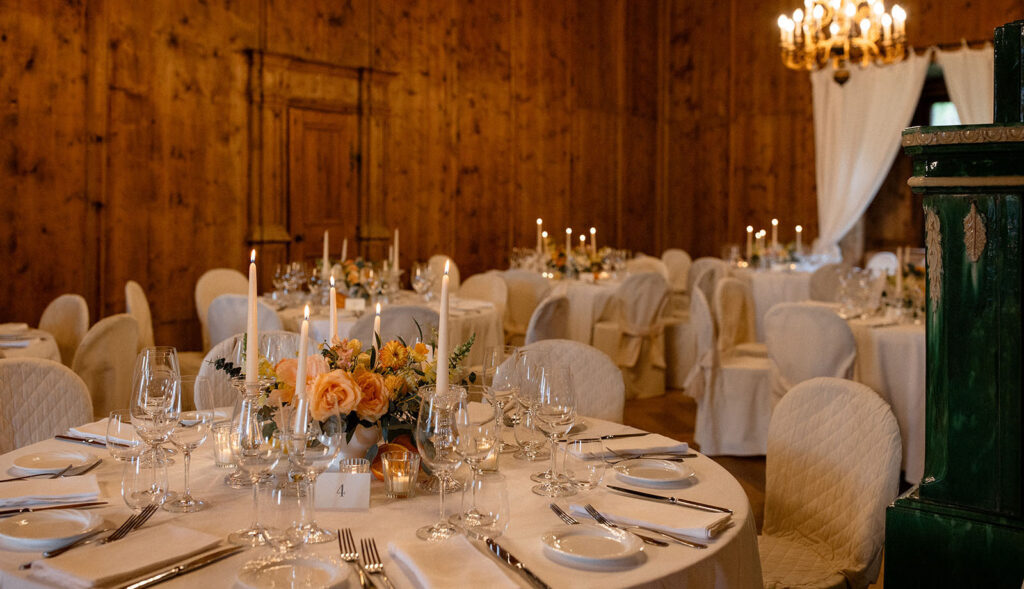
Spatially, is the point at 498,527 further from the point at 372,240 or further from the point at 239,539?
the point at 372,240

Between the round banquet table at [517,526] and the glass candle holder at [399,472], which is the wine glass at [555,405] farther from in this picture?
the glass candle holder at [399,472]

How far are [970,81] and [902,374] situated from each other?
546cm

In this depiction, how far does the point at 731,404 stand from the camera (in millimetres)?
5523

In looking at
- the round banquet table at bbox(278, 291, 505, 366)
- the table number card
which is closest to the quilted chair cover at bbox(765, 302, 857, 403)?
the round banquet table at bbox(278, 291, 505, 366)

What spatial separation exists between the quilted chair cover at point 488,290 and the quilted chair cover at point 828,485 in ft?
12.8

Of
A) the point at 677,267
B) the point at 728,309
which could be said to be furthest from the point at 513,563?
the point at 677,267

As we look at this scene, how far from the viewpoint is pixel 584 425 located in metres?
2.61

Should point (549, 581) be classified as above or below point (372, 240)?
below

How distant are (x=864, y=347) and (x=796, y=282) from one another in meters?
2.91

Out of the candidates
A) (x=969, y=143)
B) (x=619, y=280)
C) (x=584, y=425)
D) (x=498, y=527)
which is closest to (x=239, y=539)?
(x=498, y=527)

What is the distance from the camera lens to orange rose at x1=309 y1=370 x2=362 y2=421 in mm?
1901

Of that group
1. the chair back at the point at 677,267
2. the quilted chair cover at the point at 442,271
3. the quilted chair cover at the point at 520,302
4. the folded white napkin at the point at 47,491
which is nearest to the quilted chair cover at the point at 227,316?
the quilted chair cover at the point at 442,271

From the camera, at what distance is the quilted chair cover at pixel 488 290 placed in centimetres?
655

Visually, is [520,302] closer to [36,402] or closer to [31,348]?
[31,348]
